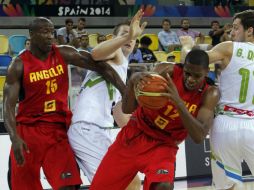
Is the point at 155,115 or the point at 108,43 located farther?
the point at 108,43

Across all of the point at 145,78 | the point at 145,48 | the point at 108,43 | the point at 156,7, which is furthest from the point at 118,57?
the point at 156,7

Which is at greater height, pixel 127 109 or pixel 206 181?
pixel 127 109

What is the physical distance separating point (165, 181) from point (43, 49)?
1443 millimetres

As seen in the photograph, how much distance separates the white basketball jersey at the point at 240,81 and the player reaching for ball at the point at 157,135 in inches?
20.5

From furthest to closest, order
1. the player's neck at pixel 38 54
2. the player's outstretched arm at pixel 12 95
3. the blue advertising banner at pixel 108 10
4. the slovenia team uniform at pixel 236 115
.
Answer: the blue advertising banner at pixel 108 10 < the slovenia team uniform at pixel 236 115 < the player's neck at pixel 38 54 < the player's outstretched arm at pixel 12 95

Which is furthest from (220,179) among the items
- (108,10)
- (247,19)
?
(108,10)

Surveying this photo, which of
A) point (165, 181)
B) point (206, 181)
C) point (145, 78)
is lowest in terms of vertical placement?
point (206, 181)

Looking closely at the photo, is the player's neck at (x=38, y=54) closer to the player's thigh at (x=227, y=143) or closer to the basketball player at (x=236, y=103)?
the basketball player at (x=236, y=103)

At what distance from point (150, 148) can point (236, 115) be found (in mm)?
956

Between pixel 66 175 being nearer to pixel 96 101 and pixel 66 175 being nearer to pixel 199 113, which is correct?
pixel 96 101

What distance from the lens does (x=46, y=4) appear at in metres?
14.6

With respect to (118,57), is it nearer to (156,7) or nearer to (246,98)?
(246,98)

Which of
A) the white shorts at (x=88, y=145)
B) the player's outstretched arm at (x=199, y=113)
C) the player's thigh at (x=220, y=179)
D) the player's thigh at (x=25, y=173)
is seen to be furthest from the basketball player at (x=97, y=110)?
the player's thigh at (x=220, y=179)

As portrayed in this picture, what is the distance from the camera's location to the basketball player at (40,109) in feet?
15.4
